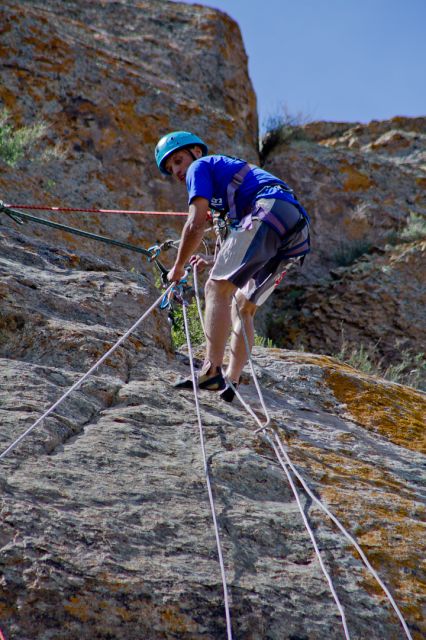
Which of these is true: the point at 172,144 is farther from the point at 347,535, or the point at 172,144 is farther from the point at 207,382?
the point at 347,535

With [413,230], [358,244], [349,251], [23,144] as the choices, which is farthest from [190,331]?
[413,230]

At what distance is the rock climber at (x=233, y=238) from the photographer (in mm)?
4316

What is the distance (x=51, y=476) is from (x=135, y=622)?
0.74 metres

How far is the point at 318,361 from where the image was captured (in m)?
5.30

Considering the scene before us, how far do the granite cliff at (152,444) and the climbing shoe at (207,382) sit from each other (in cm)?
8

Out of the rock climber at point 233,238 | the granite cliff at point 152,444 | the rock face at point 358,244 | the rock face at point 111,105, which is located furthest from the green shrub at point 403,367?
the rock climber at point 233,238

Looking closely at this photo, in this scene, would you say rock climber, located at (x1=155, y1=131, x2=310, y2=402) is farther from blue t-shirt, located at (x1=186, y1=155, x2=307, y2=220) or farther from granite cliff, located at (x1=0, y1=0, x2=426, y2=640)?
granite cliff, located at (x1=0, y1=0, x2=426, y2=640)

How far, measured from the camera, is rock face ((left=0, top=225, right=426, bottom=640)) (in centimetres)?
269

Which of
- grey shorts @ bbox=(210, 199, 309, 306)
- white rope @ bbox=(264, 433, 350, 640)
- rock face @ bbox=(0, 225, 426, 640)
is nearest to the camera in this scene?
rock face @ bbox=(0, 225, 426, 640)

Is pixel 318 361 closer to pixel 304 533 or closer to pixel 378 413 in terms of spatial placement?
pixel 378 413

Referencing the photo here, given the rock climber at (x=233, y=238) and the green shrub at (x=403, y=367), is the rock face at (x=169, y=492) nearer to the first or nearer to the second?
the rock climber at (x=233, y=238)

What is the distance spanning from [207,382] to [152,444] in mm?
862

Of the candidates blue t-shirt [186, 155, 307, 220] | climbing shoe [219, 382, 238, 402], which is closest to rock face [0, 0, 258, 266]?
blue t-shirt [186, 155, 307, 220]

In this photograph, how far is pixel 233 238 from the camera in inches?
172
